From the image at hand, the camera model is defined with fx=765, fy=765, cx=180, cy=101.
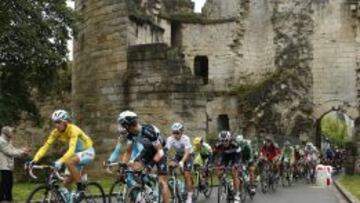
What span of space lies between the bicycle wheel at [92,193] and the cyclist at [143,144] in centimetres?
84

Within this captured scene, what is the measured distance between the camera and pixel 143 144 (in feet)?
38.8

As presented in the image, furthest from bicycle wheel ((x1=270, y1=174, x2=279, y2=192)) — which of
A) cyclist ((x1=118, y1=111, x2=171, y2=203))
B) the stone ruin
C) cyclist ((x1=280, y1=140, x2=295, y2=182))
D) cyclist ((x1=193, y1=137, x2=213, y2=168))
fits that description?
cyclist ((x1=118, y1=111, x2=171, y2=203))

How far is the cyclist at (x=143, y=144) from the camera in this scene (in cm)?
1173

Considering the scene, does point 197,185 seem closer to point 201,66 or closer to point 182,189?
point 182,189

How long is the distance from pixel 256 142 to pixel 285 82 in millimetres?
6045

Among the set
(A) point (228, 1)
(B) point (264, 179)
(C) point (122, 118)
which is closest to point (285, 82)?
(A) point (228, 1)

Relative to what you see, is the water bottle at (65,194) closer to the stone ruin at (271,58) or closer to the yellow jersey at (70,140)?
the yellow jersey at (70,140)

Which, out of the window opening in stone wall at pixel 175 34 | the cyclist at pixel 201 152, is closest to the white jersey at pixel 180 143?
the cyclist at pixel 201 152

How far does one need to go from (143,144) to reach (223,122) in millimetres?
29374

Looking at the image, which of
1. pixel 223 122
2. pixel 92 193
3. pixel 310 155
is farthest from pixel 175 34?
pixel 92 193

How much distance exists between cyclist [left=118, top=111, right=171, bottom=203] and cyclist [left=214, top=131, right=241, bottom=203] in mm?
4043

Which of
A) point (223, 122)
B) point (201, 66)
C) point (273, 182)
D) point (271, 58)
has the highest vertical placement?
point (271, 58)

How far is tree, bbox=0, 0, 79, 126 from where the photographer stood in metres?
22.0

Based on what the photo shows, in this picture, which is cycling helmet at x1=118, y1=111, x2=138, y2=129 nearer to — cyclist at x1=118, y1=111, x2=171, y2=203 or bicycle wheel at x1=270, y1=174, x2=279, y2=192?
cyclist at x1=118, y1=111, x2=171, y2=203
